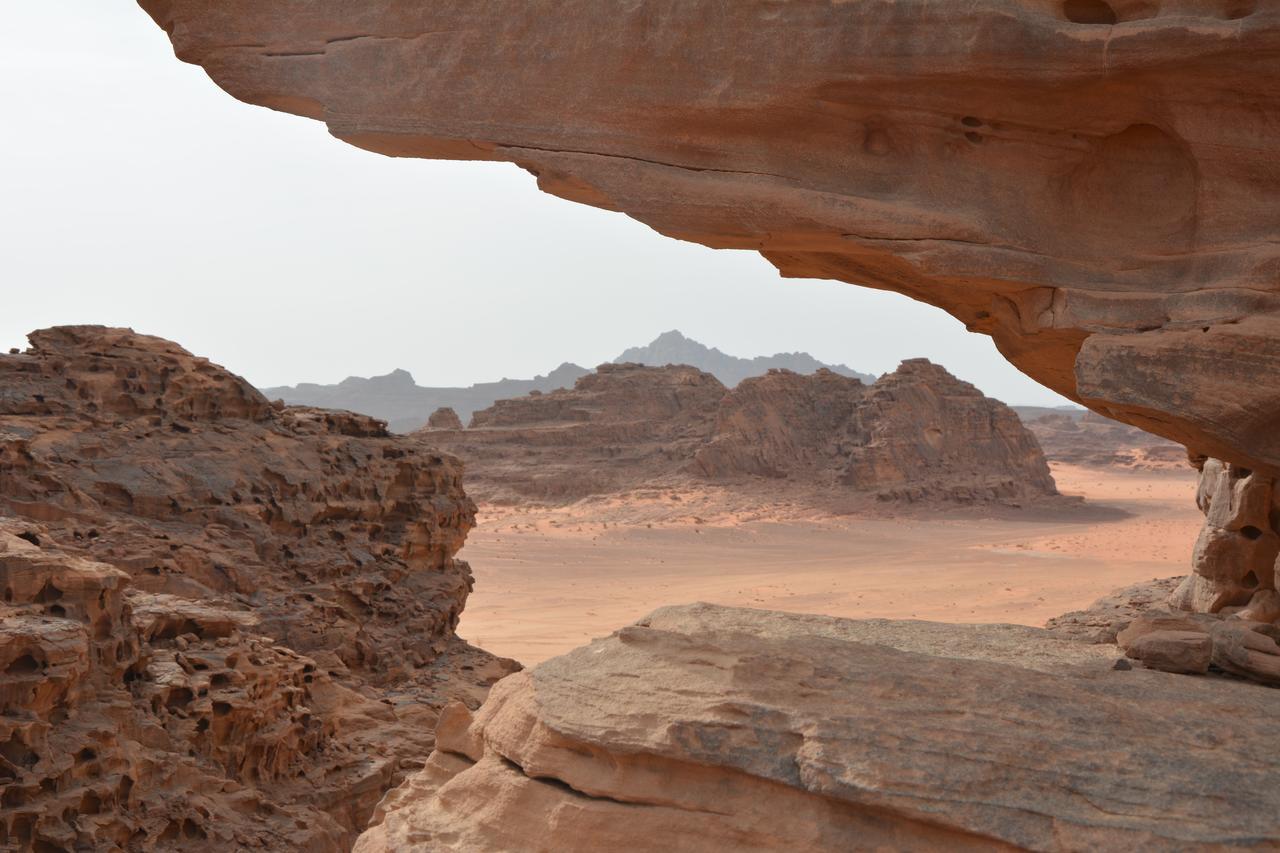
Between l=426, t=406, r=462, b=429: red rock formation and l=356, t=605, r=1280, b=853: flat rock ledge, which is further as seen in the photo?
l=426, t=406, r=462, b=429: red rock formation

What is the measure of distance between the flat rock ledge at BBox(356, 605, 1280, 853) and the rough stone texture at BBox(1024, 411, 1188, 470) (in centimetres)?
4492

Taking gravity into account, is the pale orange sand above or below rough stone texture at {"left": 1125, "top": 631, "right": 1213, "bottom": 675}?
below

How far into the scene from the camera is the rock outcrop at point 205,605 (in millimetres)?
4902

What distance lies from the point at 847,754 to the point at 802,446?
33157 millimetres

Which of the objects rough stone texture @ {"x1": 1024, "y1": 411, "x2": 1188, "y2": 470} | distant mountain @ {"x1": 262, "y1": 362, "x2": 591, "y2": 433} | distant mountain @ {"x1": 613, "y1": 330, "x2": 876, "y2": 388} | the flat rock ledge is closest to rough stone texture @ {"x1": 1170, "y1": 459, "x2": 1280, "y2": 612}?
the flat rock ledge

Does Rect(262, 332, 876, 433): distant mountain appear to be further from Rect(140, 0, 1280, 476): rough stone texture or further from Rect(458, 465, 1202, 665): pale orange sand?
Rect(140, 0, 1280, 476): rough stone texture

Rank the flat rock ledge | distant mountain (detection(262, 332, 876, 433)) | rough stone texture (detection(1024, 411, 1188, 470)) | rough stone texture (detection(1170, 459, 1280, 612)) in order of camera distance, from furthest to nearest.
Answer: distant mountain (detection(262, 332, 876, 433)), rough stone texture (detection(1024, 411, 1188, 470)), rough stone texture (detection(1170, 459, 1280, 612)), the flat rock ledge

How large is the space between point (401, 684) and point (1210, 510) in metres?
5.73

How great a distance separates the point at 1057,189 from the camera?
546cm

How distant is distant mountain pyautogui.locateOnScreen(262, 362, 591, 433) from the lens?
110 meters

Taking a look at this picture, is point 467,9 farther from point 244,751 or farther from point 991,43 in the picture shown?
point 244,751

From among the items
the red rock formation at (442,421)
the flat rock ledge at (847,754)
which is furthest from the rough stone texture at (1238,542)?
the red rock formation at (442,421)

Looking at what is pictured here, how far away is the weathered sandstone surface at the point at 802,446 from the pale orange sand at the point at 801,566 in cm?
240

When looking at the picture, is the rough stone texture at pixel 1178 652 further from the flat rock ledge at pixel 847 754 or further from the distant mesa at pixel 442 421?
the distant mesa at pixel 442 421
